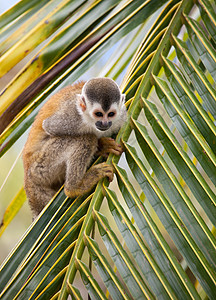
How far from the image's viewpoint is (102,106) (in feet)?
10.2

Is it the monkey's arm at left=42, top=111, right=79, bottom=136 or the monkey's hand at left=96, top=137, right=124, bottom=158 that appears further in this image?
the monkey's arm at left=42, top=111, right=79, bottom=136

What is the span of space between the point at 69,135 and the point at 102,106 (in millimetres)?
401

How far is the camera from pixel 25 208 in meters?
5.55

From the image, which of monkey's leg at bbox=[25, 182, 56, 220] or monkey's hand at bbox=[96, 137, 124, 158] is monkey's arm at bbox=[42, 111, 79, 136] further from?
monkey's leg at bbox=[25, 182, 56, 220]

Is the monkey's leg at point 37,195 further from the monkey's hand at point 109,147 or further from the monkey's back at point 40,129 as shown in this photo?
the monkey's hand at point 109,147

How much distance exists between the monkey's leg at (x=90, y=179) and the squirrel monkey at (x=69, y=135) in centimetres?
10

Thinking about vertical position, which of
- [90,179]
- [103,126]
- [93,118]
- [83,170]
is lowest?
[90,179]

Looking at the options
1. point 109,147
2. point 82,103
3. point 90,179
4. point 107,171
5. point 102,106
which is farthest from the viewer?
point 82,103

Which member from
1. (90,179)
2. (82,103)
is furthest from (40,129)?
(90,179)

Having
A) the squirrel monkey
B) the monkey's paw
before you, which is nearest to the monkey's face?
the squirrel monkey

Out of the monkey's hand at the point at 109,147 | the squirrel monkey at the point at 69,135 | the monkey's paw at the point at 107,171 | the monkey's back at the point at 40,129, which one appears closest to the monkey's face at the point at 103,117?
the squirrel monkey at the point at 69,135

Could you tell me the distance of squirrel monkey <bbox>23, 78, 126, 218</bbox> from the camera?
3.01 metres

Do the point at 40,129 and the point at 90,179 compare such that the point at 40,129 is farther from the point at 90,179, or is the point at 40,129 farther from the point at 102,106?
the point at 90,179

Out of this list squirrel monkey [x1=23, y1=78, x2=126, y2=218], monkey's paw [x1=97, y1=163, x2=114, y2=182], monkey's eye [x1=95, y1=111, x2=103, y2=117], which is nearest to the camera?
monkey's paw [x1=97, y1=163, x2=114, y2=182]
